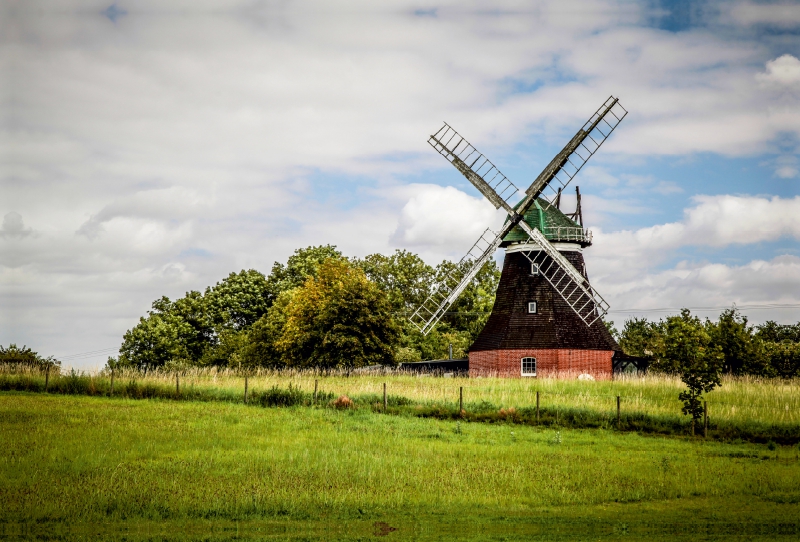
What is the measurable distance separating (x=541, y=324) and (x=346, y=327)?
11190 mm

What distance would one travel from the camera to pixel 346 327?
4766 centimetres

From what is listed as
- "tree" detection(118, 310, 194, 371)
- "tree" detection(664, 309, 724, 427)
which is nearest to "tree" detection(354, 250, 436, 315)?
"tree" detection(118, 310, 194, 371)

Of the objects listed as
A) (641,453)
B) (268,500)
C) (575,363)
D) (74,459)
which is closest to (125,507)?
(268,500)

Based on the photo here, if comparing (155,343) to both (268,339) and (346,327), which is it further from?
(346,327)

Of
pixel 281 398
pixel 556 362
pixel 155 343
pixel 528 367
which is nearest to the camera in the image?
pixel 281 398

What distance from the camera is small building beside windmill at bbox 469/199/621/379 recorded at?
146 ft

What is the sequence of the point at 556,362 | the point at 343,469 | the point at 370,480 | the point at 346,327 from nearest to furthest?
the point at 370,480, the point at 343,469, the point at 556,362, the point at 346,327

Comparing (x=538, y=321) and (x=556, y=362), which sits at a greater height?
(x=538, y=321)

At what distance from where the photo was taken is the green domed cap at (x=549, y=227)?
45594 millimetres

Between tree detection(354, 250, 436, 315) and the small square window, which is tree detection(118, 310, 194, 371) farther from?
the small square window

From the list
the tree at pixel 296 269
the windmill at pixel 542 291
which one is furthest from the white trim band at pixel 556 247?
the tree at pixel 296 269

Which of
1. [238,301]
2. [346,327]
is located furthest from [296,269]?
[346,327]

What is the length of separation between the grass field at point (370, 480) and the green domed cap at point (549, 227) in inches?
737

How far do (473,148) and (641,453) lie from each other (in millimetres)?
25769
